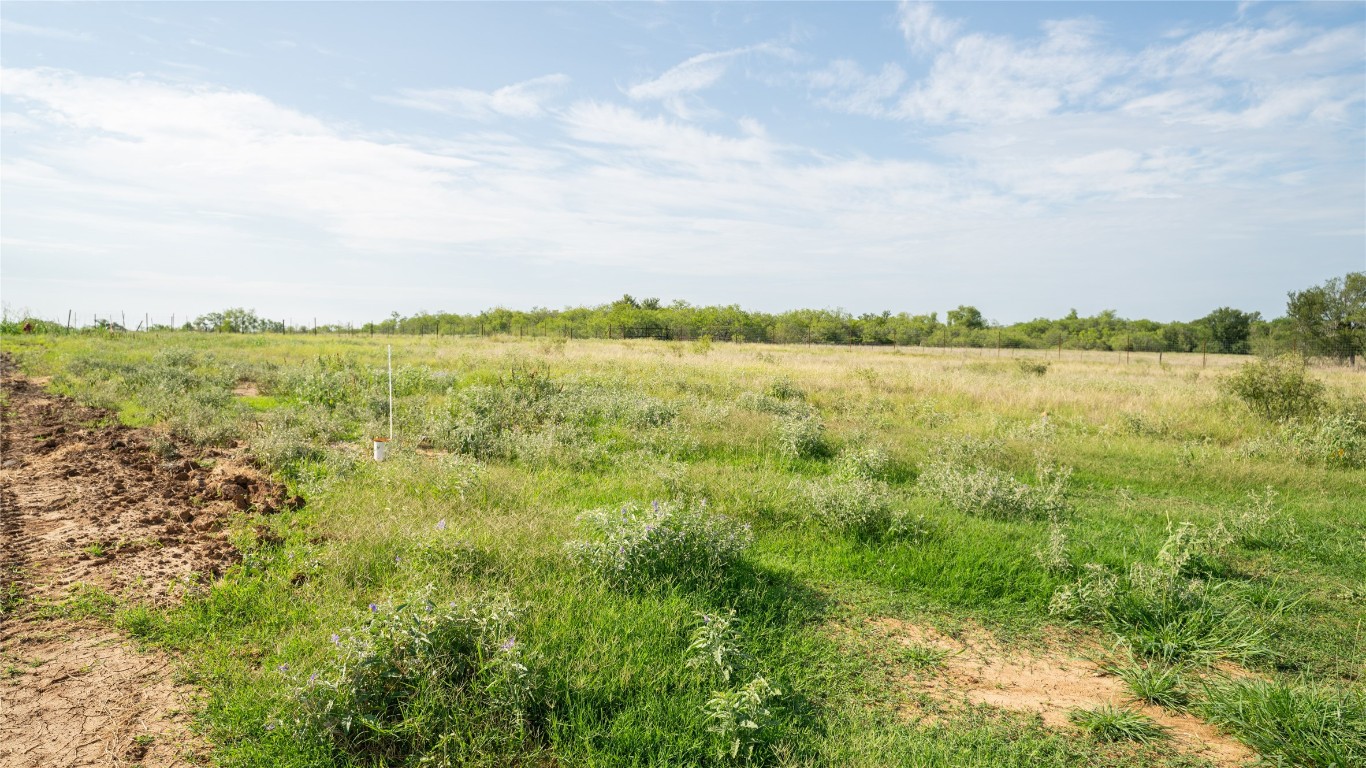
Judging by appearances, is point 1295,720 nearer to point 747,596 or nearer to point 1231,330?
point 747,596

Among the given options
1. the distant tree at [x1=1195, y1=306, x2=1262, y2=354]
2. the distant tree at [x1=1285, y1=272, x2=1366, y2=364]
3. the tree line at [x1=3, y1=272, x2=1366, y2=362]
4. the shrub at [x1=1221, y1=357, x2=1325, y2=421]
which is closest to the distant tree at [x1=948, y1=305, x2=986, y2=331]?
the tree line at [x1=3, y1=272, x2=1366, y2=362]

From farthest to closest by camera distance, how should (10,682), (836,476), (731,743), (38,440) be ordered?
(38,440), (836,476), (10,682), (731,743)

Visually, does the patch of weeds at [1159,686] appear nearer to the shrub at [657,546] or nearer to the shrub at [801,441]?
the shrub at [657,546]

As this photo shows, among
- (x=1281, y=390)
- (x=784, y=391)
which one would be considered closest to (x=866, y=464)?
(x=784, y=391)

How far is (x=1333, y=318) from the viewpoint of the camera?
38.6 m

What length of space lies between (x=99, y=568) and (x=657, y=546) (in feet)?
14.9

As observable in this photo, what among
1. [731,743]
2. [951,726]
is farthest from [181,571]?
[951,726]

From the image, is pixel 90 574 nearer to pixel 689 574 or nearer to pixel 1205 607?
pixel 689 574

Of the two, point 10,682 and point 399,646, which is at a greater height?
point 399,646

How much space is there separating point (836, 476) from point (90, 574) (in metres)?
7.59

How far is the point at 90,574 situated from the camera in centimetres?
510

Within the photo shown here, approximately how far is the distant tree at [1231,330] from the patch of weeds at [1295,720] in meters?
74.9

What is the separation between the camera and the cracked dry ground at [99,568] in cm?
333

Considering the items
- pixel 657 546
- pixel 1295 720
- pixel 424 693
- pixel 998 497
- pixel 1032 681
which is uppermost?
pixel 657 546
